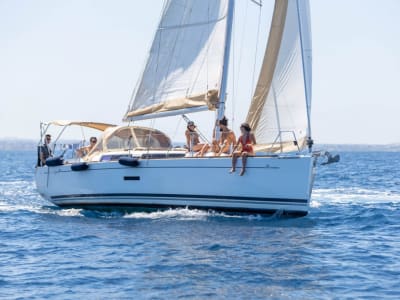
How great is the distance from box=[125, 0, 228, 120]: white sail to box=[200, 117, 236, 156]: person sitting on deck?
3.47 feet

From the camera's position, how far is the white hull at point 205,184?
15906 millimetres

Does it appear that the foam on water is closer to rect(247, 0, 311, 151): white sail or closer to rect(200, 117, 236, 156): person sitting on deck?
rect(247, 0, 311, 151): white sail

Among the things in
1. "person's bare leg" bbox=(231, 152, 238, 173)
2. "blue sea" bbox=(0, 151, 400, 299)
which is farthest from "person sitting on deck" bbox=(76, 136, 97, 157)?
"person's bare leg" bbox=(231, 152, 238, 173)

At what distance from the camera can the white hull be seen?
15.9 m

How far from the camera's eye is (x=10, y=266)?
39.4ft

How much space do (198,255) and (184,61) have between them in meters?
7.83

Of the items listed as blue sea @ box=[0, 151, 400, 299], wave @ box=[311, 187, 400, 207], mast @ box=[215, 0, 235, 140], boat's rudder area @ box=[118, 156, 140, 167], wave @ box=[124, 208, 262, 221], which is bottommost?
blue sea @ box=[0, 151, 400, 299]

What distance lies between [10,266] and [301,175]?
6.90 metres

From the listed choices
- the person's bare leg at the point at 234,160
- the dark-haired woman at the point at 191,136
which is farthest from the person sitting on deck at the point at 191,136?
the person's bare leg at the point at 234,160

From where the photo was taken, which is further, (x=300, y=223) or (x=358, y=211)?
(x=358, y=211)

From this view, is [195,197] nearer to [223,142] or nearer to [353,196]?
[223,142]

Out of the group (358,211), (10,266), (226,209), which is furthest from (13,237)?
(358,211)

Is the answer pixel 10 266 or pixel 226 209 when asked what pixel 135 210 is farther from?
pixel 10 266

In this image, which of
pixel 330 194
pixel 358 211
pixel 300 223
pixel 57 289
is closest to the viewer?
pixel 57 289
